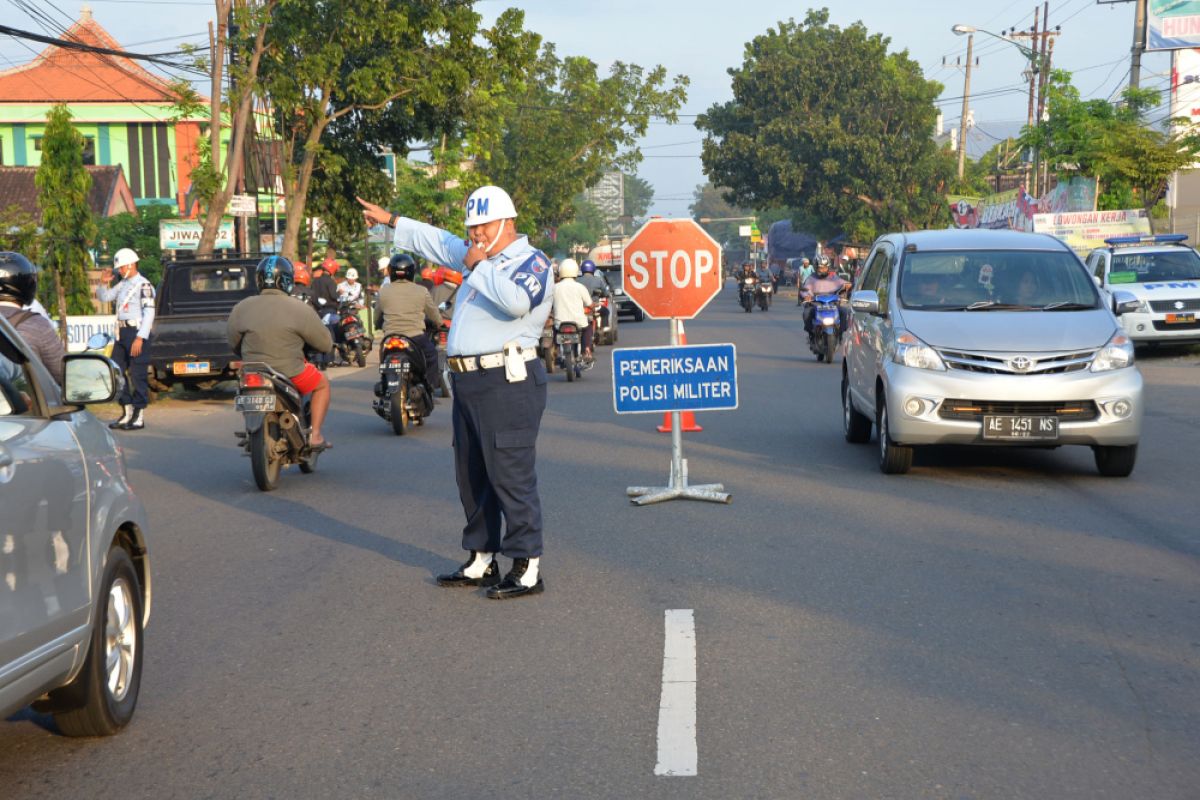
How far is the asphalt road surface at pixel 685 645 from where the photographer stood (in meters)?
4.86

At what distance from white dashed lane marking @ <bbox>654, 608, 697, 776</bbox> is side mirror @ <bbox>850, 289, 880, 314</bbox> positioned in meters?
5.40

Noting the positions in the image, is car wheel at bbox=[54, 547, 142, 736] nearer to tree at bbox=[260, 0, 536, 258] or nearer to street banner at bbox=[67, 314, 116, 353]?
street banner at bbox=[67, 314, 116, 353]

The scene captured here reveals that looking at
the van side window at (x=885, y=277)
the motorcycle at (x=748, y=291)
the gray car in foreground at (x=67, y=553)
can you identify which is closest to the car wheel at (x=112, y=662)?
the gray car in foreground at (x=67, y=553)

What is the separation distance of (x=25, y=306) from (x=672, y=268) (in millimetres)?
4991

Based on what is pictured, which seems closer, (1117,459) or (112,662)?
(112,662)

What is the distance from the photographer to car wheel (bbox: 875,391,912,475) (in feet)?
36.9

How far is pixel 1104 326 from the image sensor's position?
1119 centimetres

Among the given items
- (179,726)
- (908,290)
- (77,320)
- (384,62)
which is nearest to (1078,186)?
(384,62)

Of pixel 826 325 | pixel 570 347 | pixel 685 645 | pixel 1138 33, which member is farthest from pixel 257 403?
pixel 1138 33

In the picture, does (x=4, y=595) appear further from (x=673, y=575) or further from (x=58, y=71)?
(x=58, y=71)

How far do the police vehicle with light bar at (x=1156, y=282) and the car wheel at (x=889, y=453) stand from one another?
13093 mm

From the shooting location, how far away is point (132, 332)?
672 inches

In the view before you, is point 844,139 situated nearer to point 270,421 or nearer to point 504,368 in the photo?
point 270,421

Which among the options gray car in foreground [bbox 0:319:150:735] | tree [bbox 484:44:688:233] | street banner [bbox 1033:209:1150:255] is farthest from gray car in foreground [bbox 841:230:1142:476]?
tree [bbox 484:44:688:233]
